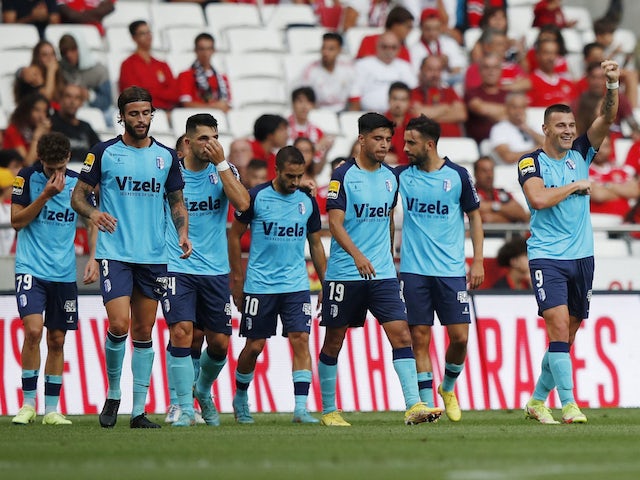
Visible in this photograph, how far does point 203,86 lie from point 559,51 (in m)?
5.81

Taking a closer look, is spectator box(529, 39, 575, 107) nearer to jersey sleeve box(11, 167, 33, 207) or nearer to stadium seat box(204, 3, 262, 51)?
stadium seat box(204, 3, 262, 51)

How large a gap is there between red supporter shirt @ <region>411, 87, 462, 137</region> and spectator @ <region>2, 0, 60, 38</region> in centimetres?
521

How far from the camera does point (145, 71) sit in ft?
66.1

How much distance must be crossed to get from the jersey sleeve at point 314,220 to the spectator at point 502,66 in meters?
8.98

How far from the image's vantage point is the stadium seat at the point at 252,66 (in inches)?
858

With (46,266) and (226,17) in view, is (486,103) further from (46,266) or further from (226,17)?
(46,266)

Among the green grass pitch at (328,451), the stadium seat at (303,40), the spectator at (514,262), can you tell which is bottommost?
the green grass pitch at (328,451)

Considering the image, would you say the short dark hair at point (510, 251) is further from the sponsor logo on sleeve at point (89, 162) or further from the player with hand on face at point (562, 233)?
the sponsor logo on sleeve at point (89, 162)

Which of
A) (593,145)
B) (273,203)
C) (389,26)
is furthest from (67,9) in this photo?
(593,145)

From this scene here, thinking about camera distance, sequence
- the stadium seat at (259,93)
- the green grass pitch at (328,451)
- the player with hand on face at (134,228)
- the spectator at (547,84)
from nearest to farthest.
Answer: the green grass pitch at (328,451) → the player with hand on face at (134,228) → the stadium seat at (259,93) → the spectator at (547,84)

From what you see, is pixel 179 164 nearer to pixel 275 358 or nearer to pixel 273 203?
pixel 273 203

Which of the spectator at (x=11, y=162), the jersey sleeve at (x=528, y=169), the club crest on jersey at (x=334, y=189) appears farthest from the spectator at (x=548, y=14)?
the club crest on jersey at (x=334, y=189)

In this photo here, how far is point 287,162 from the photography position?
13125 mm

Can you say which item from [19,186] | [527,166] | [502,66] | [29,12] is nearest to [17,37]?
[29,12]
